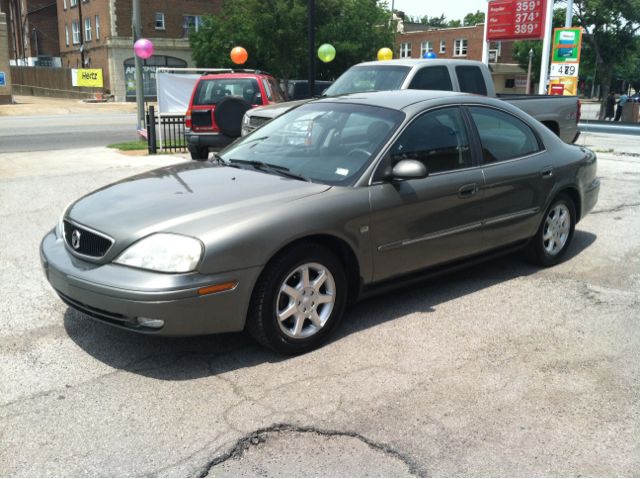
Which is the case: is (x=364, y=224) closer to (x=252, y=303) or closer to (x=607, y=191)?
(x=252, y=303)

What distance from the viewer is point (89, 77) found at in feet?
160

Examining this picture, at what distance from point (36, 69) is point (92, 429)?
60.3m

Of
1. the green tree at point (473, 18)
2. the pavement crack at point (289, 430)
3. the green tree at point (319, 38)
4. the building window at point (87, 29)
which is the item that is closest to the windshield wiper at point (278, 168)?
the pavement crack at point (289, 430)

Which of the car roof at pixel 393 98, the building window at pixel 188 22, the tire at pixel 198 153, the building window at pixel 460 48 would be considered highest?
the building window at pixel 188 22

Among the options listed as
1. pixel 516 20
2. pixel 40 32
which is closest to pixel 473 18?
pixel 40 32

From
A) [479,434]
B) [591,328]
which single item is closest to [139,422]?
[479,434]

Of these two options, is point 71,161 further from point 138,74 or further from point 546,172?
point 546,172

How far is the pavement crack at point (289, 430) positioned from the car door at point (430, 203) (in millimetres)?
1468

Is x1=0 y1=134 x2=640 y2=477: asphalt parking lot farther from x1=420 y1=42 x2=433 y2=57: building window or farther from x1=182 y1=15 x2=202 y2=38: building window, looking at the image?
x1=420 y1=42 x2=433 y2=57: building window

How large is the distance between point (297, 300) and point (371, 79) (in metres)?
6.85

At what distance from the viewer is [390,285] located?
15.3 feet

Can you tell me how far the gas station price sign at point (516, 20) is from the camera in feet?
73.3

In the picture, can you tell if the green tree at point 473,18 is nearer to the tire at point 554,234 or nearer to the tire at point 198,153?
the tire at point 198,153

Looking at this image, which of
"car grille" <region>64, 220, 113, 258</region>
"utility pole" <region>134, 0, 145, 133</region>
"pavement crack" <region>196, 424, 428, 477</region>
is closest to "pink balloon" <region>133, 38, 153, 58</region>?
"utility pole" <region>134, 0, 145, 133</region>
